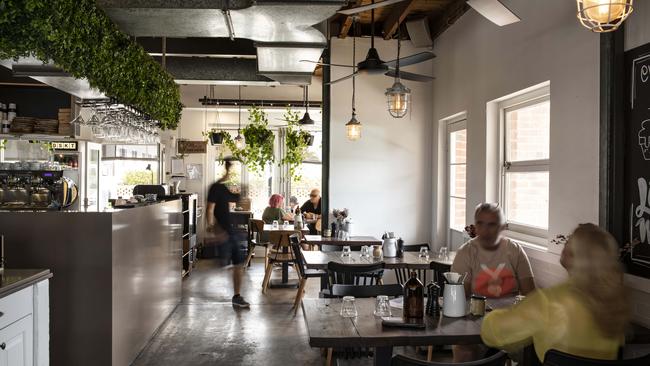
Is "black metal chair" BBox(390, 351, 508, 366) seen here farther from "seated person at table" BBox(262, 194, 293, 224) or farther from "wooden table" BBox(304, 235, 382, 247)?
"seated person at table" BBox(262, 194, 293, 224)

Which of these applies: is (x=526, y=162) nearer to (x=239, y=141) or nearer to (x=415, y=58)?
(x=415, y=58)

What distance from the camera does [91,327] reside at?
4.45 m

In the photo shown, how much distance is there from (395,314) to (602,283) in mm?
1320

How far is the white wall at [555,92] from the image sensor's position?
382 cm

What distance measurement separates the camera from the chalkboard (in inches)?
128

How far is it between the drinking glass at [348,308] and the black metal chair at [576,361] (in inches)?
47.7

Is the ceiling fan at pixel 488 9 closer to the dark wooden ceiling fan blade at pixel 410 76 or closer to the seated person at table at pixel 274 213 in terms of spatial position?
the dark wooden ceiling fan blade at pixel 410 76

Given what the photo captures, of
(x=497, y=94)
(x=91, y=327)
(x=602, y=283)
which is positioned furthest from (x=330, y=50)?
(x=602, y=283)

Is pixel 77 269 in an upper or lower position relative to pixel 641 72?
lower

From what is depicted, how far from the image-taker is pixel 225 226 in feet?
24.4

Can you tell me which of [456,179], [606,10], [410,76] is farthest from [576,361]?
[456,179]

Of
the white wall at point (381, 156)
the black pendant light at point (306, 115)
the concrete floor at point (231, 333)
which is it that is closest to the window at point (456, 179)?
the white wall at point (381, 156)

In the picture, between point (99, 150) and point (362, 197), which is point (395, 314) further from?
point (99, 150)

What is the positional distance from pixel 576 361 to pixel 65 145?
29.2 ft
